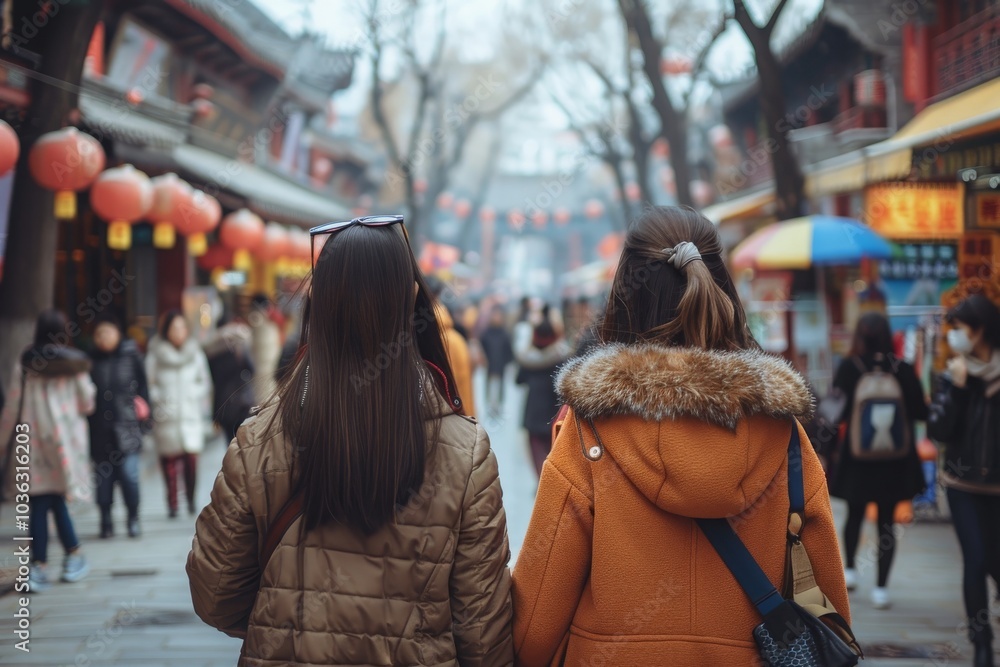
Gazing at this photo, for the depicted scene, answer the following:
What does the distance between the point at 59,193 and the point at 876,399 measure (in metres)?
6.56

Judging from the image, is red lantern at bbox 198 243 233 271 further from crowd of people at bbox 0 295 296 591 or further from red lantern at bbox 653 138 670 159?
red lantern at bbox 653 138 670 159

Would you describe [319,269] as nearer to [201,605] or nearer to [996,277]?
[201,605]

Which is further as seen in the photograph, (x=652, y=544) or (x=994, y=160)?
(x=994, y=160)

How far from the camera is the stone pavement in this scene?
15.9 feet

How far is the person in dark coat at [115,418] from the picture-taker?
718 centimetres

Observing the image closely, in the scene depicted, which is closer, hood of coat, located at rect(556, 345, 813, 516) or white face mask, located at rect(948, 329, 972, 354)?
hood of coat, located at rect(556, 345, 813, 516)

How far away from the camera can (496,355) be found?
1546cm

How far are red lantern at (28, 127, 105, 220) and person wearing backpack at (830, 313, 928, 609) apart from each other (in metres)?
5.78

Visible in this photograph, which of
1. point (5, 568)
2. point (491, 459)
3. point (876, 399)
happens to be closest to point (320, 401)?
point (491, 459)

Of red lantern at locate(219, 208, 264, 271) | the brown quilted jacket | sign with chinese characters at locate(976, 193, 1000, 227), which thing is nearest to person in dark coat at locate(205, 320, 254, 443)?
red lantern at locate(219, 208, 264, 271)

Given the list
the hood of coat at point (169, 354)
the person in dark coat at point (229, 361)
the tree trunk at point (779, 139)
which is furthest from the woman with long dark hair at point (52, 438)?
the tree trunk at point (779, 139)

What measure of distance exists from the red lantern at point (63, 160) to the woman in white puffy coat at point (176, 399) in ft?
4.49

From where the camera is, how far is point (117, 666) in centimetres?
467

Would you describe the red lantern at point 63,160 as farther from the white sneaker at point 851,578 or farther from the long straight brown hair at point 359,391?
the white sneaker at point 851,578
